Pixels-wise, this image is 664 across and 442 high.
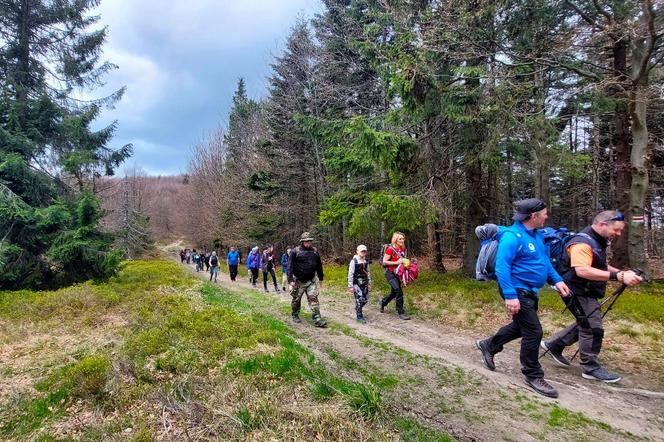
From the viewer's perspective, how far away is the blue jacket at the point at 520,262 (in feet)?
14.1

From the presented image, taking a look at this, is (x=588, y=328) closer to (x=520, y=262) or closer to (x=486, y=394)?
(x=520, y=262)

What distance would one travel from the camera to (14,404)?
4.18m

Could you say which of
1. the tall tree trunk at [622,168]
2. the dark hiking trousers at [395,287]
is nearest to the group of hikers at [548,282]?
the dark hiking trousers at [395,287]

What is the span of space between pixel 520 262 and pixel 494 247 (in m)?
0.35

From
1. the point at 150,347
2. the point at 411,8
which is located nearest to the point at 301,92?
the point at 411,8

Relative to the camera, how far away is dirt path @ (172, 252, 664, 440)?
3.54m

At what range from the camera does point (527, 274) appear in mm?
4367

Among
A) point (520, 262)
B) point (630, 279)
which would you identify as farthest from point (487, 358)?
point (630, 279)

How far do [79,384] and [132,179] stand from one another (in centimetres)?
5729

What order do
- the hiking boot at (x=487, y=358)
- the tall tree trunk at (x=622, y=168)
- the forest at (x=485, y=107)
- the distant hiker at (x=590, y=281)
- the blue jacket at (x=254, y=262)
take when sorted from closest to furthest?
the distant hiker at (x=590, y=281) < the hiking boot at (x=487, y=358) < the forest at (x=485, y=107) < the tall tree trunk at (x=622, y=168) < the blue jacket at (x=254, y=262)

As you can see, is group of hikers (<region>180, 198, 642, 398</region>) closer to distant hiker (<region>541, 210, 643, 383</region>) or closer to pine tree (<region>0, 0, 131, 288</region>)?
distant hiker (<region>541, 210, 643, 383</region>)

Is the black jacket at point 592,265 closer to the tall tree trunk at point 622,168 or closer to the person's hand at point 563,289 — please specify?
the person's hand at point 563,289

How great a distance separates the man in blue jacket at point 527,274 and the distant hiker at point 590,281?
1.70ft

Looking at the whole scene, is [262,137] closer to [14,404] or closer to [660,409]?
[14,404]
